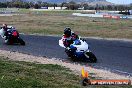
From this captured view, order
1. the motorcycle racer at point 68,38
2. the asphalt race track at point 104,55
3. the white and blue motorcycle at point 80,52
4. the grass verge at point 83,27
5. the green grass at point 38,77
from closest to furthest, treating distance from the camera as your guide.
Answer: the green grass at point 38,77 < the asphalt race track at point 104,55 < the white and blue motorcycle at point 80,52 < the motorcycle racer at point 68,38 < the grass verge at point 83,27

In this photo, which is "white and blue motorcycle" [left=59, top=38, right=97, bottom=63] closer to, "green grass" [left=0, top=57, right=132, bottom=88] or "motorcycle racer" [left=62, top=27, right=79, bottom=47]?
"motorcycle racer" [left=62, top=27, right=79, bottom=47]

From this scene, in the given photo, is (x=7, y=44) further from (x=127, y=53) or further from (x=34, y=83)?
(x=34, y=83)

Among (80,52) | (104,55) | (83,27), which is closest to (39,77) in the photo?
(80,52)

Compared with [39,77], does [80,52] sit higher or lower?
lower

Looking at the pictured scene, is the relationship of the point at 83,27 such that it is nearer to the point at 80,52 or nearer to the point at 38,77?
the point at 80,52

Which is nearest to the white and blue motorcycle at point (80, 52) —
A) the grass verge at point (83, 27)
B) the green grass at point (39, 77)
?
the green grass at point (39, 77)

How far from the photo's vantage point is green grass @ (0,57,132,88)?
11273mm

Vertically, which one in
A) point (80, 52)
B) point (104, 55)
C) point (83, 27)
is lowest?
point (83, 27)

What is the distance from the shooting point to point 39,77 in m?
13.2

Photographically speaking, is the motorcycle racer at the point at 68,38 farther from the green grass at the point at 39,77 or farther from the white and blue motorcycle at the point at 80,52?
the green grass at the point at 39,77

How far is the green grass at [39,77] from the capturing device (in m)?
11.3

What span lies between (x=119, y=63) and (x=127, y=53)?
4120 millimetres

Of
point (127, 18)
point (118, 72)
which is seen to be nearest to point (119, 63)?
point (118, 72)

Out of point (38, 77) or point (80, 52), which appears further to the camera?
point (80, 52)
